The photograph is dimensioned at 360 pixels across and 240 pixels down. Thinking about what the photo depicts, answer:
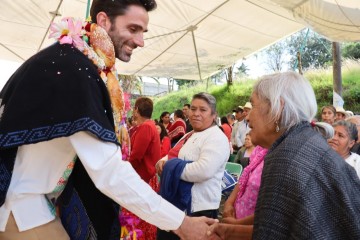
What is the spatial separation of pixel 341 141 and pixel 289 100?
1.96m

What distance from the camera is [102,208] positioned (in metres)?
1.74

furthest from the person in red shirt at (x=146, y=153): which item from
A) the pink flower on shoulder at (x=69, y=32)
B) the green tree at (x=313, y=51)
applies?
the green tree at (x=313, y=51)

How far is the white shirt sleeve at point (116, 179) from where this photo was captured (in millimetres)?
1479

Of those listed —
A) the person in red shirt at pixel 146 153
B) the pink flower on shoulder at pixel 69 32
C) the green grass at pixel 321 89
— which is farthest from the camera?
the green grass at pixel 321 89

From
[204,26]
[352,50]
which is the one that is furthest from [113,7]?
[352,50]

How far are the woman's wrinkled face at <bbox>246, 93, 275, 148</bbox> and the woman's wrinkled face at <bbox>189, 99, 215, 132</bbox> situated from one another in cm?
141

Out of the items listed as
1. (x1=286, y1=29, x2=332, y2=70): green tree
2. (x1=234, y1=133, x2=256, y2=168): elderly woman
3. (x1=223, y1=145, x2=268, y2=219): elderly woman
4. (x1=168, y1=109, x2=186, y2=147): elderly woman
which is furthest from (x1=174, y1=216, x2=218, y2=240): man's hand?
(x1=286, y1=29, x2=332, y2=70): green tree

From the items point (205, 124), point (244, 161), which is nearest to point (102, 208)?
point (205, 124)

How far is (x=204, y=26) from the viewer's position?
22.1 ft

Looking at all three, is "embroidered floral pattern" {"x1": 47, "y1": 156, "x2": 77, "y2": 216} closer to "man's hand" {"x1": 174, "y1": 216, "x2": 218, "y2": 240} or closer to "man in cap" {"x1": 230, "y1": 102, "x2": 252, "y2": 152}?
"man's hand" {"x1": 174, "y1": 216, "x2": 218, "y2": 240}

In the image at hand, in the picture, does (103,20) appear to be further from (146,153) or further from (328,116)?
(328,116)

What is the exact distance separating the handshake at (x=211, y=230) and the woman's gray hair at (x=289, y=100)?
707 mm

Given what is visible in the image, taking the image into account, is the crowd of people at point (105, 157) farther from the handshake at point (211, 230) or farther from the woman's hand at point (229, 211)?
the woman's hand at point (229, 211)

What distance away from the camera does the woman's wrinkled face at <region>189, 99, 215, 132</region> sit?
3.38 m
